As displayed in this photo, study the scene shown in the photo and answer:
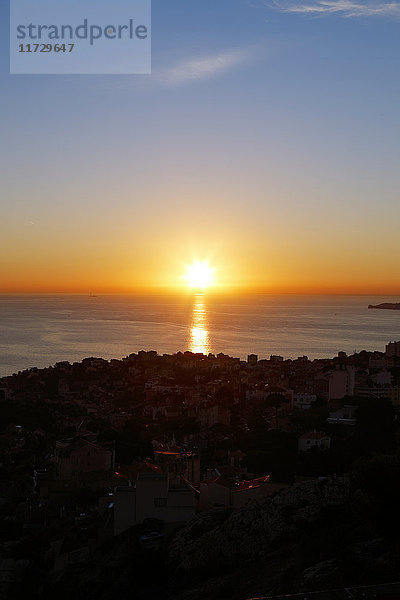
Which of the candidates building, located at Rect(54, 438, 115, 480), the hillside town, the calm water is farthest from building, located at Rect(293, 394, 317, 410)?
the calm water

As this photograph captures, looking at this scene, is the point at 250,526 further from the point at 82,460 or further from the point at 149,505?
the point at 82,460

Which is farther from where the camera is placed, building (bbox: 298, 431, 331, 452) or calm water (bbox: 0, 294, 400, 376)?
calm water (bbox: 0, 294, 400, 376)

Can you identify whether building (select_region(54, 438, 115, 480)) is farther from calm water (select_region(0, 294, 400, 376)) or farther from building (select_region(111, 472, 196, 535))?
calm water (select_region(0, 294, 400, 376))

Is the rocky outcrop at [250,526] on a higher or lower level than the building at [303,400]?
higher

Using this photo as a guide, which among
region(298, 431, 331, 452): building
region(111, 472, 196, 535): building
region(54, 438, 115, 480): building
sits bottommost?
region(298, 431, 331, 452): building

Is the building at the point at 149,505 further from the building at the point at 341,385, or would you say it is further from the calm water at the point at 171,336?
the calm water at the point at 171,336

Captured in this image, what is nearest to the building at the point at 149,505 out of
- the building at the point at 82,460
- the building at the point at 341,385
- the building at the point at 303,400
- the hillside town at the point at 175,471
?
the hillside town at the point at 175,471

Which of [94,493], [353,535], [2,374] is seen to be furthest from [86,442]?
[2,374]
